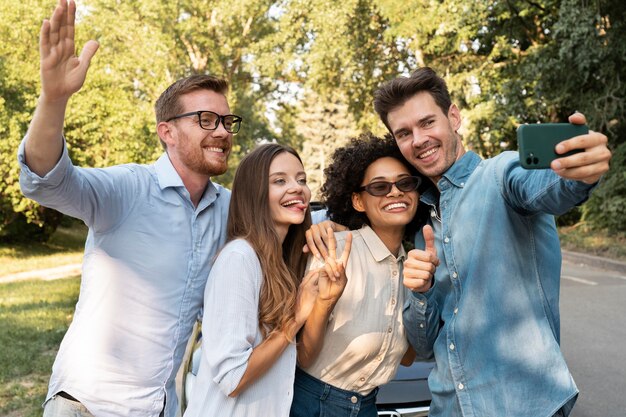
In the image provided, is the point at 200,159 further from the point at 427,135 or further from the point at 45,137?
the point at 427,135

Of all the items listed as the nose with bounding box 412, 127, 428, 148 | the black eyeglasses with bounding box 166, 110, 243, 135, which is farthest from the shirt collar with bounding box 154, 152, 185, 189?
the nose with bounding box 412, 127, 428, 148

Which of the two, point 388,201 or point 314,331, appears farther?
point 388,201

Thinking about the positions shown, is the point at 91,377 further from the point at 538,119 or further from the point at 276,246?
the point at 538,119

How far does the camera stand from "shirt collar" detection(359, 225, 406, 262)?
2.68 metres

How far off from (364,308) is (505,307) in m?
0.67

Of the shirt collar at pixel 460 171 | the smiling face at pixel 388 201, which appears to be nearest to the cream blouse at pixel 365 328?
the smiling face at pixel 388 201

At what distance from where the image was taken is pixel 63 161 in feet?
6.93

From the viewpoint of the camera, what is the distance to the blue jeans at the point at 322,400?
2.53 m

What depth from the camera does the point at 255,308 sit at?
2.33 meters

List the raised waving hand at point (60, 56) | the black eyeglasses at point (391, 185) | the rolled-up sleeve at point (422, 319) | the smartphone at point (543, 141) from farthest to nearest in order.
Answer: the black eyeglasses at point (391, 185) < the rolled-up sleeve at point (422, 319) < the raised waving hand at point (60, 56) < the smartphone at point (543, 141)

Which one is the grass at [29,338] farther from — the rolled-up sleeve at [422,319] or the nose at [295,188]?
the rolled-up sleeve at [422,319]

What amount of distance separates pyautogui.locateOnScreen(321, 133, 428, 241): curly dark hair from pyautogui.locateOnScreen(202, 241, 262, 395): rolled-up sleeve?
0.67 metres

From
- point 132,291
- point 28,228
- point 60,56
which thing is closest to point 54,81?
point 60,56

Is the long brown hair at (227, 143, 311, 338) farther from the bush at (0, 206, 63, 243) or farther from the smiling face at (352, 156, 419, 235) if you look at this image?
the bush at (0, 206, 63, 243)
